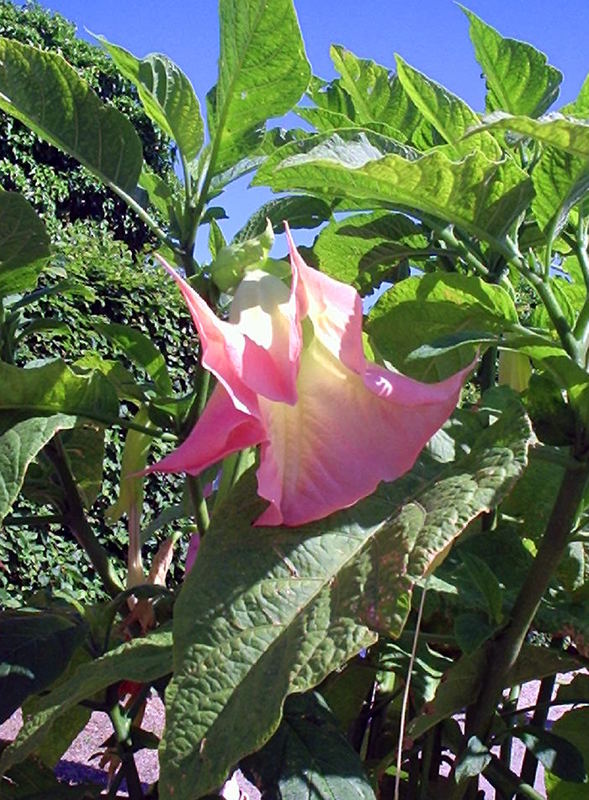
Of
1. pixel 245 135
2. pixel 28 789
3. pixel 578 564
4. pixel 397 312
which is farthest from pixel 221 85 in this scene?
pixel 28 789

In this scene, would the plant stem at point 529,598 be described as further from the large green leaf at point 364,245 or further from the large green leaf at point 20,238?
the large green leaf at point 20,238

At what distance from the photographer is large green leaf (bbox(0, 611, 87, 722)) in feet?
2.05

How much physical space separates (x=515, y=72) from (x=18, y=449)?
→ 17.4 inches

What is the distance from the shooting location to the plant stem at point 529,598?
20.1 inches

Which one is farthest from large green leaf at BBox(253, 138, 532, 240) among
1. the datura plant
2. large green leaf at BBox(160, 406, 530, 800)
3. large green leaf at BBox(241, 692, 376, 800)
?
large green leaf at BBox(241, 692, 376, 800)

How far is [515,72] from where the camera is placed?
2.29ft

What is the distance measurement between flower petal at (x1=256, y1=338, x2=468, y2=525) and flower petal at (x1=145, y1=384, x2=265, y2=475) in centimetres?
1

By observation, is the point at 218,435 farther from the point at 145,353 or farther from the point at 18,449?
the point at 145,353

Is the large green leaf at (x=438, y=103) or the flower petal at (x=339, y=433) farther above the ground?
the large green leaf at (x=438, y=103)

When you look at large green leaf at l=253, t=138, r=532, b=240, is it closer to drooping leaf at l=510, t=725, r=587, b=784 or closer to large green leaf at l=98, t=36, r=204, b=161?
large green leaf at l=98, t=36, r=204, b=161

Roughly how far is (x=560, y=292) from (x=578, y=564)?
0.20m

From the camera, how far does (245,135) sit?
0.60 m

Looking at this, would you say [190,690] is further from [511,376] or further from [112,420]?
[511,376]

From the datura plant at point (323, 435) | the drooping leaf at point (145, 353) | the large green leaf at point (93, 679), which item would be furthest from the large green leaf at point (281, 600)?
the drooping leaf at point (145, 353)
